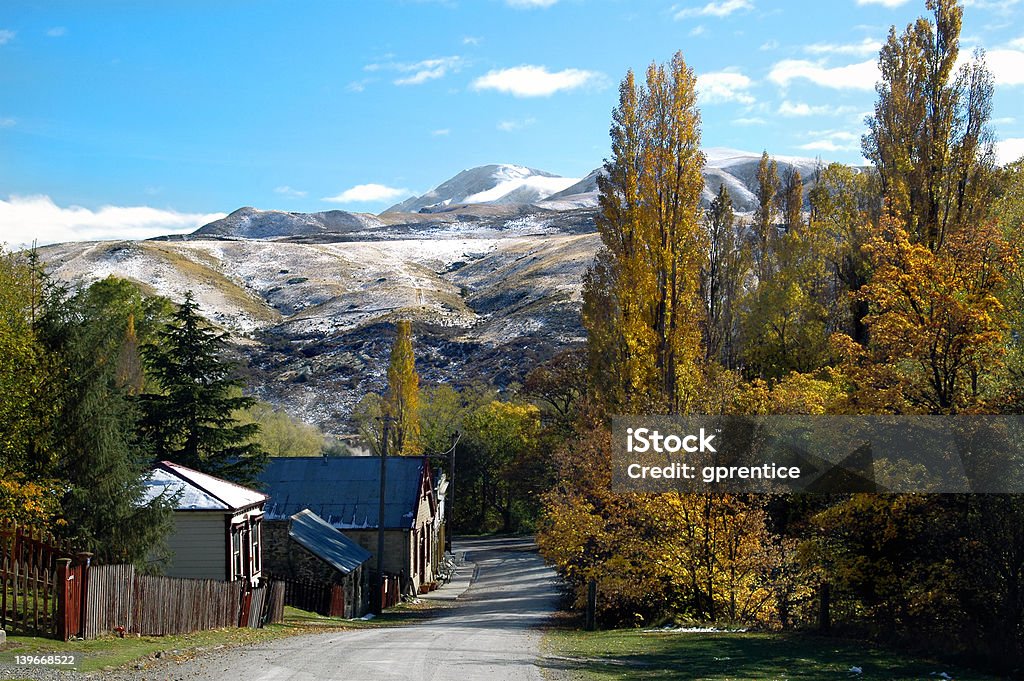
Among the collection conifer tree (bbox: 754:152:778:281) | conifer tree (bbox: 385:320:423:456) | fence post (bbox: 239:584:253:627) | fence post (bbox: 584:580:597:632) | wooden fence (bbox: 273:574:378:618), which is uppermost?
conifer tree (bbox: 754:152:778:281)

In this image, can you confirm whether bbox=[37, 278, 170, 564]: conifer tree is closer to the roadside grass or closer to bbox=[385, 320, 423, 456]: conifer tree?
the roadside grass

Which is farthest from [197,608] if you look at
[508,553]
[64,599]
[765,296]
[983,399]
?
[508,553]

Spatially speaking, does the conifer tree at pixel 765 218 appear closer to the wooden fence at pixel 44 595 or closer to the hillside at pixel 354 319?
the wooden fence at pixel 44 595

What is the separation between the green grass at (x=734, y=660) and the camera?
14.3 meters

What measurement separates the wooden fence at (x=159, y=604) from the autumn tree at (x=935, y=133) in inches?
996

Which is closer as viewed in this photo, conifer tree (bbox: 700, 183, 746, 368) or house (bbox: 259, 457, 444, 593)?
house (bbox: 259, 457, 444, 593)

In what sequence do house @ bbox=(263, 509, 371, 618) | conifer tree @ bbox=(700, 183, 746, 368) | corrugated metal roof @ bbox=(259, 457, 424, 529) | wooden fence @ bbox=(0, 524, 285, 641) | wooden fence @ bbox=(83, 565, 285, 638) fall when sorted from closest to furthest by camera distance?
wooden fence @ bbox=(0, 524, 285, 641) < wooden fence @ bbox=(83, 565, 285, 638) < house @ bbox=(263, 509, 371, 618) < corrugated metal roof @ bbox=(259, 457, 424, 529) < conifer tree @ bbox=(700, 183, 746, 368)

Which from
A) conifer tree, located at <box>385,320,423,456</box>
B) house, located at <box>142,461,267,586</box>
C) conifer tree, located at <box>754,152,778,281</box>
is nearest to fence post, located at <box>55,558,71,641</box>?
house, located at <box>142,461,267,586</box>

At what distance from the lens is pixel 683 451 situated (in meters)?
24.8

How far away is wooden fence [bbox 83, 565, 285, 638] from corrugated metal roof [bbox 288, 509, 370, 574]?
9.89m

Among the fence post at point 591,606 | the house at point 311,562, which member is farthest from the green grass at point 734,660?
the house at point 311,562

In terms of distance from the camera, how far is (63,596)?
15.6 meters

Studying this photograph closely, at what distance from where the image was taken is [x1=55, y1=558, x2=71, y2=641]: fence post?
1562 cm

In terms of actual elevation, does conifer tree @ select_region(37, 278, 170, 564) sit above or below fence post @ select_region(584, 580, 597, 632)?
above
